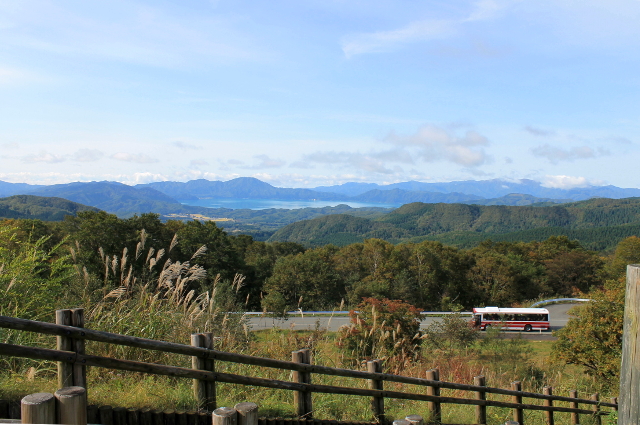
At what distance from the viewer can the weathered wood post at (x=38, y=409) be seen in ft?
4.58

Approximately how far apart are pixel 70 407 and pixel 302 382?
1978 mm

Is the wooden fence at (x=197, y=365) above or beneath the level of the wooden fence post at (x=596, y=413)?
above

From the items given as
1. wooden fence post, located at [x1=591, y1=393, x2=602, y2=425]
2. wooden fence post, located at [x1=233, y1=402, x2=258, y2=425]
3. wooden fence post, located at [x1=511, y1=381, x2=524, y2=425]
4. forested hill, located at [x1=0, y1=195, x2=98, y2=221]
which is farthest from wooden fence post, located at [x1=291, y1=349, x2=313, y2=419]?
forested hill, located at [x1=0, y1=195, x2=98, y2=221]

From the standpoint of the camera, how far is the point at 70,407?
1503 mm

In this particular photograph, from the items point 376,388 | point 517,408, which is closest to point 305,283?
point 517,408

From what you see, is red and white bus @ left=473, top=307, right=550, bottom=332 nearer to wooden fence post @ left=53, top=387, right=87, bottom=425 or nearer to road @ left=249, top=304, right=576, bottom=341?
road @ left=249, top=304, right=576, bottom=341

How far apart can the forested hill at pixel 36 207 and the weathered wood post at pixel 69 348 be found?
571 feet

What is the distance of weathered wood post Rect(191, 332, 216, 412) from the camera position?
285cm

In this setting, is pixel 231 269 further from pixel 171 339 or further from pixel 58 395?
pixel 58 395

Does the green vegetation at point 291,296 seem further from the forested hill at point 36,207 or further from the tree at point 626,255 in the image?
the forested hill at point 36,207

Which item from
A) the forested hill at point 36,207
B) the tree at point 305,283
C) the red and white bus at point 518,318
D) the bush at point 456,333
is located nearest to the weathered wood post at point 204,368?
the bush at point 456,333

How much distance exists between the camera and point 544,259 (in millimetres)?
52406

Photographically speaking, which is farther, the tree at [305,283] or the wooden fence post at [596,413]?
the tree at [305,283]

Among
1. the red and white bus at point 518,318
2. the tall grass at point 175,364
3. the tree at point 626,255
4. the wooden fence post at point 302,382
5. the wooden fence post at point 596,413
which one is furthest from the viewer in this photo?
the tree at point 626,255
